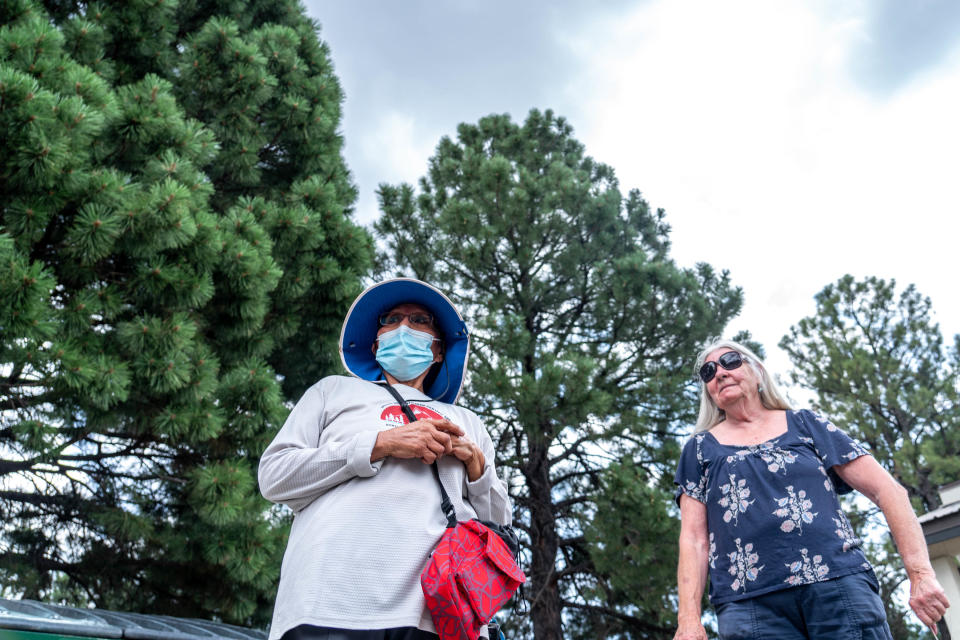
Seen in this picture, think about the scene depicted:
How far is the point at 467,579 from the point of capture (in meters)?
1.29

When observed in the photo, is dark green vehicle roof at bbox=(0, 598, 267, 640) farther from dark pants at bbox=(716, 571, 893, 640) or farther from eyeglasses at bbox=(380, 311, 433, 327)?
dark pants at bbox=(716, 571, 893, 640)

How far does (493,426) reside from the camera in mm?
7668

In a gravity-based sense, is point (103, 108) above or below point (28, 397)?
above

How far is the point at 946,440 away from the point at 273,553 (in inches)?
590

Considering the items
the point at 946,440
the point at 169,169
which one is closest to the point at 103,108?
the point at 169,169

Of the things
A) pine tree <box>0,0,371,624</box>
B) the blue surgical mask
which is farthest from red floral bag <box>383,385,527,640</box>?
pine tree <box>0,0,371,624</box>

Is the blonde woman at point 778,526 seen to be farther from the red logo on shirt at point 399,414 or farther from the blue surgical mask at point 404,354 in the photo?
the blue surgical mask at point 404,354

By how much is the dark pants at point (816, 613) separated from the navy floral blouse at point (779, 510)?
1.0 inches

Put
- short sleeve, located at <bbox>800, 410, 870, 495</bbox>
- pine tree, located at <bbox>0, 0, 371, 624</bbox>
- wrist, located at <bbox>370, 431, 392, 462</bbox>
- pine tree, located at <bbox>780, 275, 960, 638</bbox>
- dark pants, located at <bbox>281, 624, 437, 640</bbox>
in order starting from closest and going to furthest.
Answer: dark pants, located at <bbox>281, 624, 437, 640</bbox>, wrist, located at <bbox>370, 431, 392, 462</bbox>, short sleeve, located at <bbox>800, 410, 870, 495</bbox>, pine tree, located at <bbox>0, 0, 371, 624</bbox>, pine tree, located at <bbox>780, 275, 960, 638</bbox>

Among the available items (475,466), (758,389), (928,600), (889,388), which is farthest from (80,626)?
(889,388)

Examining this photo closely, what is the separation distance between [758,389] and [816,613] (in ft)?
2.54

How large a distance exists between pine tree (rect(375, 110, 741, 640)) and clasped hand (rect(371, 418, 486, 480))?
4940 millimetres

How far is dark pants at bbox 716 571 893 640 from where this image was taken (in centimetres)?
159

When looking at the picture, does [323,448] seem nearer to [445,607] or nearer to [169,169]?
[445,607]
